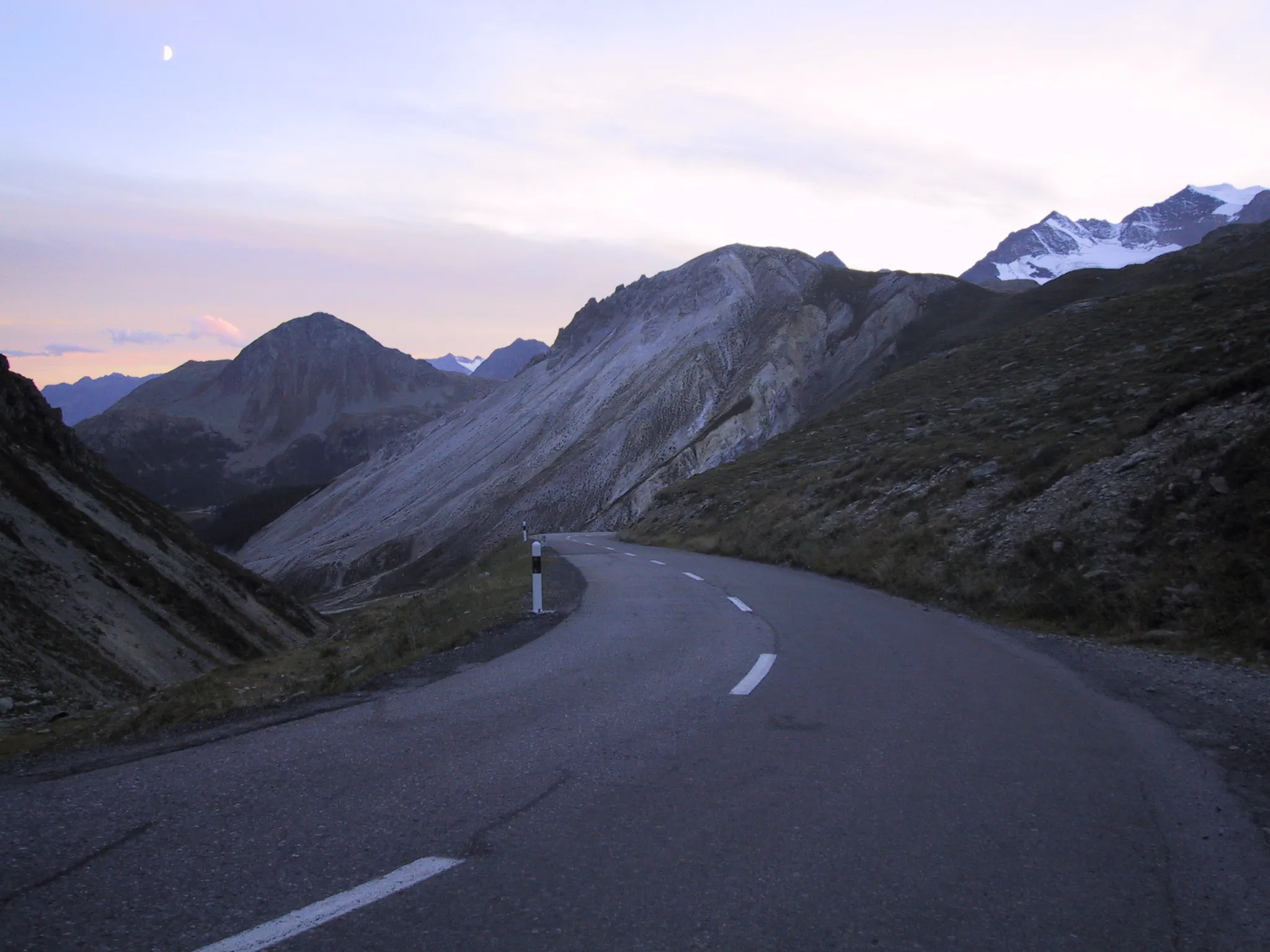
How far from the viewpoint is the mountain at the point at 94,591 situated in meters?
15.6

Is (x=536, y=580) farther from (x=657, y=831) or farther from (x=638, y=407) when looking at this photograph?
(x=638, y=407)

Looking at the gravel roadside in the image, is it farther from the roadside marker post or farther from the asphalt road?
the roadside marker post

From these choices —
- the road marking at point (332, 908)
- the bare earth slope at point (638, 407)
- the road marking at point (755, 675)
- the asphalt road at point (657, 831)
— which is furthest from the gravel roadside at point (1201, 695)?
the bare earth slope at point (638, 407)

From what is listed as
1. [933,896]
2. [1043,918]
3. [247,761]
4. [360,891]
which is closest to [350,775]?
[247,761]

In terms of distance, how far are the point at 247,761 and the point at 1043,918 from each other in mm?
4603

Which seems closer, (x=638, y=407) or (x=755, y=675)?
(x=755, y=675)

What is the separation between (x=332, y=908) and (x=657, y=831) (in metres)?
1.62

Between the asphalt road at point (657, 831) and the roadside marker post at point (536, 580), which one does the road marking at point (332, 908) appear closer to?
the asphalt road at point (657, 831)

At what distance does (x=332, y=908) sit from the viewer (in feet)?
11.3

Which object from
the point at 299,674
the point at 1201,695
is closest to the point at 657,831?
the point at 1201,695

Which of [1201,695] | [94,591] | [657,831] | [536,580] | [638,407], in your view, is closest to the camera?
[657,831]

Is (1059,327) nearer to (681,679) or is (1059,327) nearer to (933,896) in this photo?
(681,679)

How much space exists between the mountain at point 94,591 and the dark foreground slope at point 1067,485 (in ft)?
47.3

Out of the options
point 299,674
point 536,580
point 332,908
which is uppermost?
point 536,580
